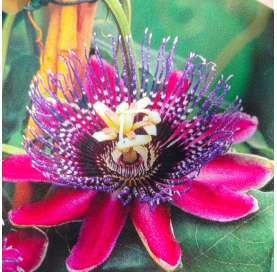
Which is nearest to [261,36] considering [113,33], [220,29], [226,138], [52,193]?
[220,29]

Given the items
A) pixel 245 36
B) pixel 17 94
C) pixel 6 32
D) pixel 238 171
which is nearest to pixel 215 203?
pixel 238 171

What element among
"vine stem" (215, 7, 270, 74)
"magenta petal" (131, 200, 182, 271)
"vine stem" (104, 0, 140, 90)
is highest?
"vine stem" (215, 7, 270, 74)

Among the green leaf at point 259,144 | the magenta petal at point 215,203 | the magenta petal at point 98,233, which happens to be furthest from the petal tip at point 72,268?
the green leaf at point 259,144

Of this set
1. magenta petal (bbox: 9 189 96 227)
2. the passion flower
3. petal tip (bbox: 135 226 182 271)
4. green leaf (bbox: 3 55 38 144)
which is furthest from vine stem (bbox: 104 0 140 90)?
petal tip (bbox: 135 226 182 271)

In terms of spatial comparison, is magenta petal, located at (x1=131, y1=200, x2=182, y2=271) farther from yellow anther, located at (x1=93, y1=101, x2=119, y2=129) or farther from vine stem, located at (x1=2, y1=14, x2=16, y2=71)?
vine stem, located at (x1=2, y1=14, x2=16, y2=71)

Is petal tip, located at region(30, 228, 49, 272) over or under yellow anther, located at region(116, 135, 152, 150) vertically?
under

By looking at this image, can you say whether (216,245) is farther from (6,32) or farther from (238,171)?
(6,32)
